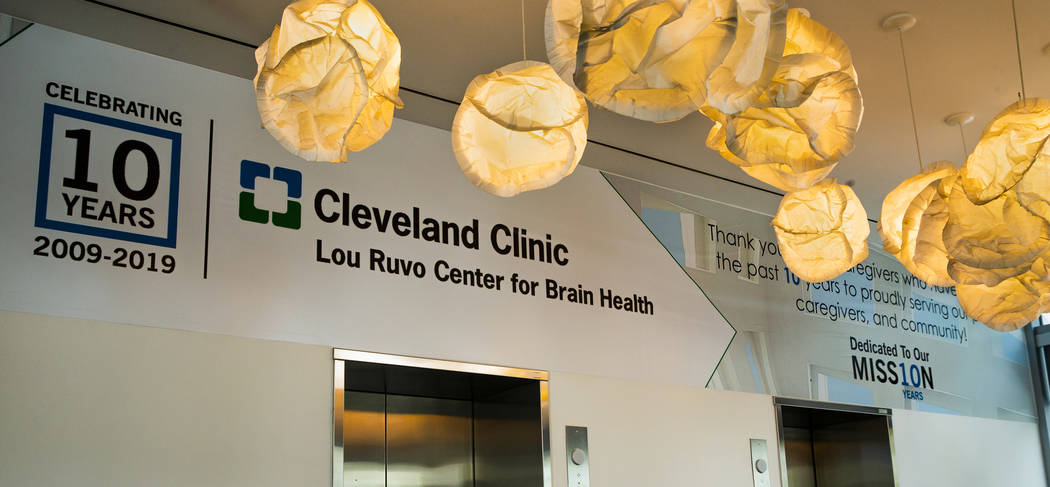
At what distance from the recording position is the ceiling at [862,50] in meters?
4.14

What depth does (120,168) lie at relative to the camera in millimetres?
3992

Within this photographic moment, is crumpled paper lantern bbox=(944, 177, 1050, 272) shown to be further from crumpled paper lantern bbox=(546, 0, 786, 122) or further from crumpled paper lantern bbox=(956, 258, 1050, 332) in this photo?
crumpled paper lantern bbox=(546, 0, 786, 122)

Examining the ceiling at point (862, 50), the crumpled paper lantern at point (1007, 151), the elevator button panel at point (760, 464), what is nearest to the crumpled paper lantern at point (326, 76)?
the crumpled paper lantern at point (1007, 151)

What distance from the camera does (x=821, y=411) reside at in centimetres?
645

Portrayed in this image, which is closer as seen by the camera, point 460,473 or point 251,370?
point 251,370

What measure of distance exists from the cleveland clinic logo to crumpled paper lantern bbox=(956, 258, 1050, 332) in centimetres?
279

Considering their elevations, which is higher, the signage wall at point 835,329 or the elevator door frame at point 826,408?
the signage wall at point 835,329

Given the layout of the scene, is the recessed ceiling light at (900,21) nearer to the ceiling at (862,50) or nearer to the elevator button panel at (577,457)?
the ceiling at (862,50)

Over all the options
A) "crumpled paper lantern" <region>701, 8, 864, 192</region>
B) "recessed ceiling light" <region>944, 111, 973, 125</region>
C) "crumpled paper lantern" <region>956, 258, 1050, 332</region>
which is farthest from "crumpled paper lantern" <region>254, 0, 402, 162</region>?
"recessed ceiling light" <region>944, 111, 973, 125</region>

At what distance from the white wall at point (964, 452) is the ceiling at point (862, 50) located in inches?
82.6

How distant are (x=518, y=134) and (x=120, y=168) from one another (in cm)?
223

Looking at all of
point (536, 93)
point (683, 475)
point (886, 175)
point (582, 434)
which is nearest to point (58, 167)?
point (536, 93)

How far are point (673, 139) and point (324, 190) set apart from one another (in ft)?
6.73

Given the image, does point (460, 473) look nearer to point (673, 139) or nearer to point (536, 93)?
point (673, 139)
